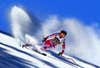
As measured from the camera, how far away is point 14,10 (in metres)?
30.7

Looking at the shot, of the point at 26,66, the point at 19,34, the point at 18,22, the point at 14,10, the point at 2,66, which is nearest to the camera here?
the point at 2,66

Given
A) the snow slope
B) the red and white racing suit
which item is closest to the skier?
the red and white racing suit

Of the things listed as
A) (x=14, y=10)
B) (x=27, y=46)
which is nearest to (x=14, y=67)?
(x=27, y=46)

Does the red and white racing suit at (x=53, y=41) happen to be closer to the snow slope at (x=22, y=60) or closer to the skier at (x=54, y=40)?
the skier at (x=54, y=40)

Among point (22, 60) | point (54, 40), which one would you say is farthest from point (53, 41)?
point (22, 60)

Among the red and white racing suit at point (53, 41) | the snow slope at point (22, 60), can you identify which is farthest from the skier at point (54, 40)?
the snow slope at point (22, 60)

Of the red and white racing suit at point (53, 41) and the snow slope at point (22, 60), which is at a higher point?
the red and white racing suit at point (53, 41)

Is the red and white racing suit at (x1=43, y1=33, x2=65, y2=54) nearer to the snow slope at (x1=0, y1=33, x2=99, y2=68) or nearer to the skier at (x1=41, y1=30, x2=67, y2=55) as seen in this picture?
the skier at (x1=41, y1=30, x2=67, y2=55)

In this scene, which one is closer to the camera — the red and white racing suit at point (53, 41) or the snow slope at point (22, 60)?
→ the snow slope at point (22, 60)

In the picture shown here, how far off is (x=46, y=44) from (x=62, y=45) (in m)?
0.65

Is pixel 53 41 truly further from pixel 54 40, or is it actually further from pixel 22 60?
pixel 22 60

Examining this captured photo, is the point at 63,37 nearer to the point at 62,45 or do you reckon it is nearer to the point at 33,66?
the point at 62,45

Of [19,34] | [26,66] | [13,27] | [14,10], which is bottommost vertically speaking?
[26,66]

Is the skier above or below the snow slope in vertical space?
above
